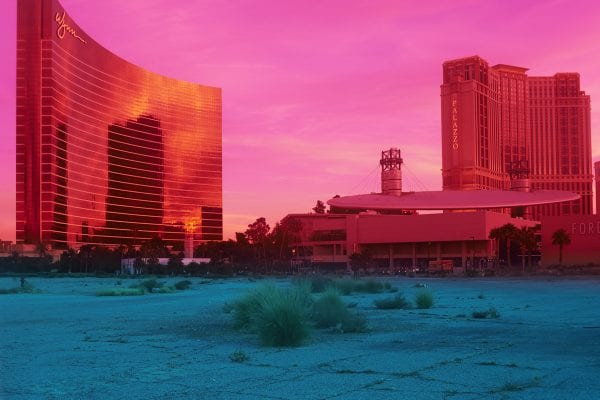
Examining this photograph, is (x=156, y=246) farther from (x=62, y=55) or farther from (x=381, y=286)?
(x=381, y=286)

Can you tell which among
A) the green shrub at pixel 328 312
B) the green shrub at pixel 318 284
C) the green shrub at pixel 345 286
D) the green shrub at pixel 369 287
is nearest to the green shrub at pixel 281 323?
the green shrub at pixel 328 312

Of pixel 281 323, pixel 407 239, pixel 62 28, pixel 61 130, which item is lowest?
pixel 281 323

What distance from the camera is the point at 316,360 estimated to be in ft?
47.9

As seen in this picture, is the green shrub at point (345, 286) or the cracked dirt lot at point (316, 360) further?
the green shrub at point (345, 286)

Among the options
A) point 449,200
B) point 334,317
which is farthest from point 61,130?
point 334,317

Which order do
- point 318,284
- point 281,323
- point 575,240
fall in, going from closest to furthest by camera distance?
point 281,323 → point 318,284 → point 575,240

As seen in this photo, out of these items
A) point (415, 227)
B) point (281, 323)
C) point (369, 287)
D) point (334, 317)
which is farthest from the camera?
point (415, 227)

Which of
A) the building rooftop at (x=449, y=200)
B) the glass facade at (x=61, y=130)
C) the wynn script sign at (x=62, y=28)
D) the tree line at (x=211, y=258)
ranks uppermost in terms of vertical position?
the wynn script sign at (x=62, y=28)

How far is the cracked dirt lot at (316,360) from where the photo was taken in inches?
446

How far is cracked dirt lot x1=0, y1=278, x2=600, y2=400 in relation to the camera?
11.3 m

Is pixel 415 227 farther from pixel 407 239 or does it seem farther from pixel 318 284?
pixel 318 284

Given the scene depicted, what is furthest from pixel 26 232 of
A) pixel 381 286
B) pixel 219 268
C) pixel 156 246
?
pixel 381 286

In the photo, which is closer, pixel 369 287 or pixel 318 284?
pixel 318 284

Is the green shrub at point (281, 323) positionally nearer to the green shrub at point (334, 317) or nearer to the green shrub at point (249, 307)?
the green shrub at point (249, 307)
